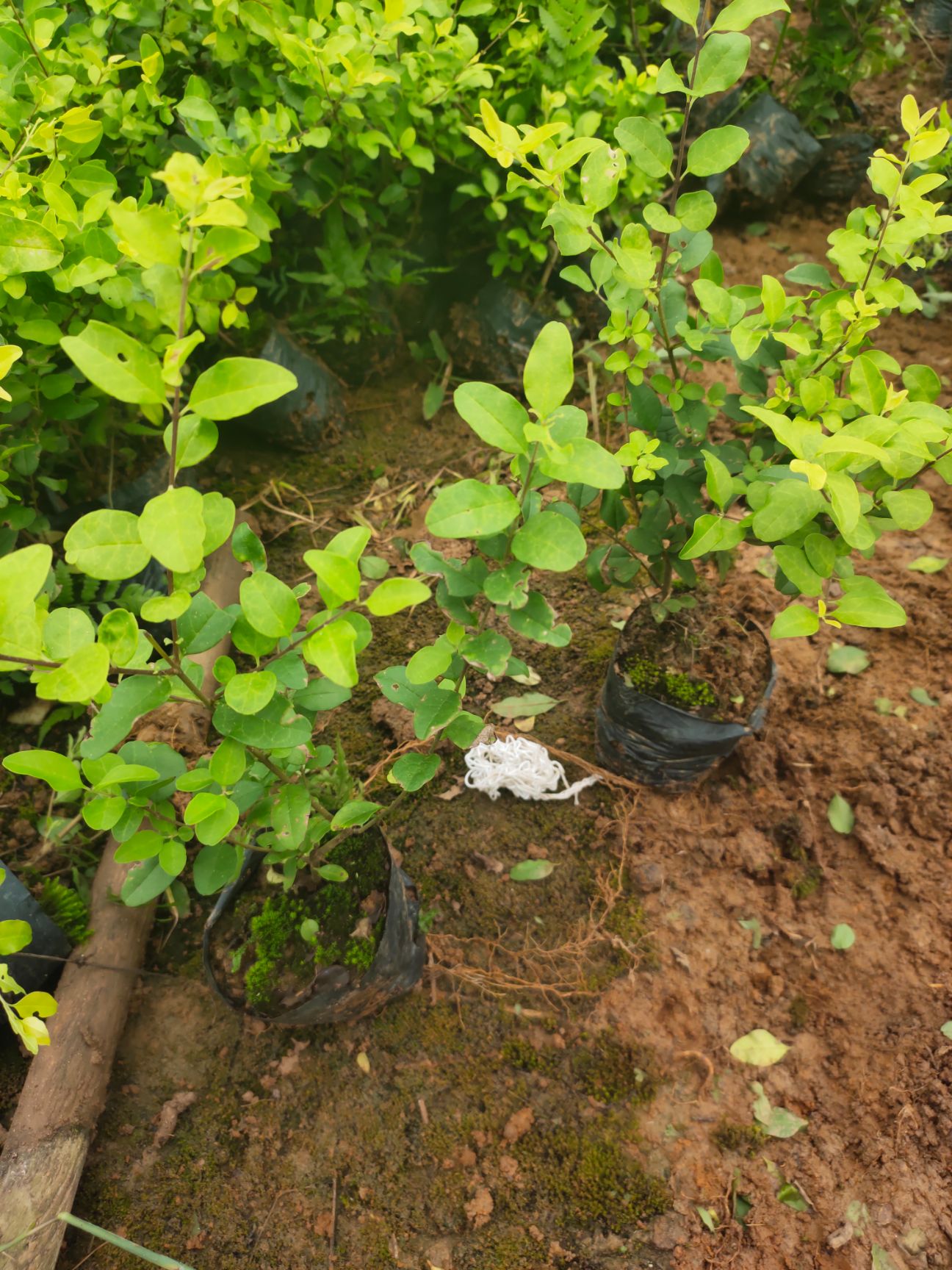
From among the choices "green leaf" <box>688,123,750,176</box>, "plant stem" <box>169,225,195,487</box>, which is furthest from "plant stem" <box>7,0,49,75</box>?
"green leaf" <box>688,123,750,176</box>

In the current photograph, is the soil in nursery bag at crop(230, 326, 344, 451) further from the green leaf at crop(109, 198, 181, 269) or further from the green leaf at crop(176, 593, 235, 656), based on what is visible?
the green leaf at crop(109, 198, 181, 269)

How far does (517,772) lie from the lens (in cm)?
234

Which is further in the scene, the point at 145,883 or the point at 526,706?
the point at 526,706

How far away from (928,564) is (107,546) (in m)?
2.84

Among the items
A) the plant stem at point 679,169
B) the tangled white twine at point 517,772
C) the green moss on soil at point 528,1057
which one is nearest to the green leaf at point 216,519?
the plant stem at point 679,169

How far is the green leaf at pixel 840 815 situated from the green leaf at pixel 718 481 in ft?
4.25

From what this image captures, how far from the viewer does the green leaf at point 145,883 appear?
156cm


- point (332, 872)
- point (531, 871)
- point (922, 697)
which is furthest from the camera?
point (922, 697)

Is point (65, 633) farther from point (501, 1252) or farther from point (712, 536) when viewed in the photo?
point (501, 1252)

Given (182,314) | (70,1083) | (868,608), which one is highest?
(182,314)

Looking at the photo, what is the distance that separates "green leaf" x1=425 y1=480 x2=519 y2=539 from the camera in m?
1.09

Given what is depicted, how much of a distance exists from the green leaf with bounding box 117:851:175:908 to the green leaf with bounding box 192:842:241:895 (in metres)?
0.07

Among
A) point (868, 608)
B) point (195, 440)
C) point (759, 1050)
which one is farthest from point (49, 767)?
point (759, 1050)

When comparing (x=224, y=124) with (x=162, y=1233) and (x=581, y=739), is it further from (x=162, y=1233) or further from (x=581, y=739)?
(x=162, y=1233)
